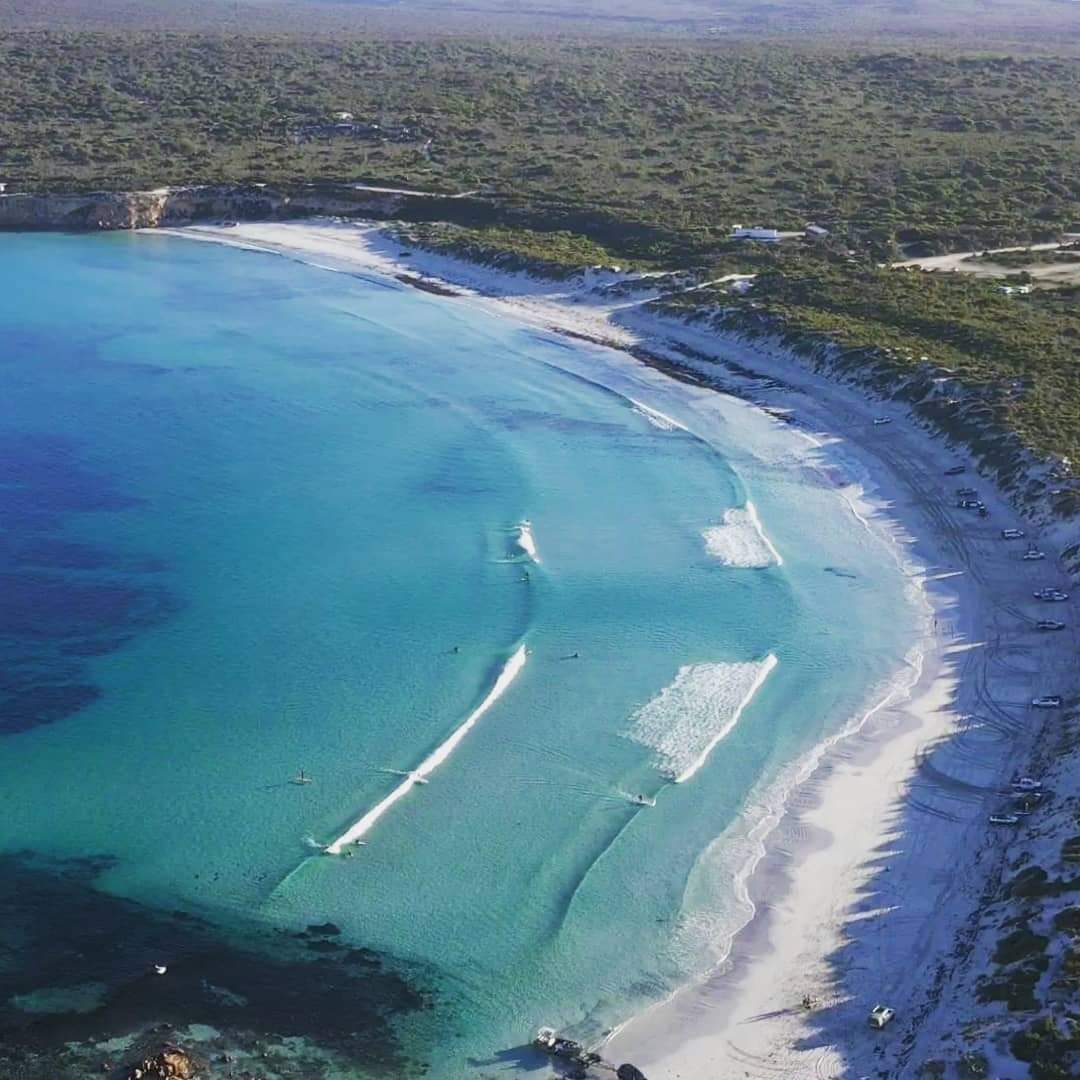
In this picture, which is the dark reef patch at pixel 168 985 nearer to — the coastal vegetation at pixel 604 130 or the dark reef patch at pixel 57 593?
the dark reef patch at pixel 57 593

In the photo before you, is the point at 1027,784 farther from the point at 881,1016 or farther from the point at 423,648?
the point at 423,648

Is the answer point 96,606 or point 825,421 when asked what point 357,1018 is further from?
point 825,421

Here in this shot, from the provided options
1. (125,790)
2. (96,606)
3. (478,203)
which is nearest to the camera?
(125,790)

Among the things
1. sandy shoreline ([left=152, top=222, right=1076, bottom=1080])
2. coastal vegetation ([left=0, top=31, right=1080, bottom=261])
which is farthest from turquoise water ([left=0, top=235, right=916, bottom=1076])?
→ coastal vegetation ([left=0, top=31, right=1080, bottom=261])

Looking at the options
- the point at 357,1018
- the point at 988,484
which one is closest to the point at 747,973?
the point at 357,1018

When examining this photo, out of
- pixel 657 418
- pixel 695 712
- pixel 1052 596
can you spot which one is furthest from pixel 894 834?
pixel 657 418

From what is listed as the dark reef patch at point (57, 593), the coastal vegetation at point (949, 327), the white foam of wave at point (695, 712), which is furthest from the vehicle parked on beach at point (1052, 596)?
the dark reef patch at point (57, 593)

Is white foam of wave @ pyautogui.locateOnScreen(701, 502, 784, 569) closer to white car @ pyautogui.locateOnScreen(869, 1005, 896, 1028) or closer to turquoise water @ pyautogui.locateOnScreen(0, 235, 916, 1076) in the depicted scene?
turquoise water @ pyautogui.locateOnScreen(0, 235, 916, 1076)
